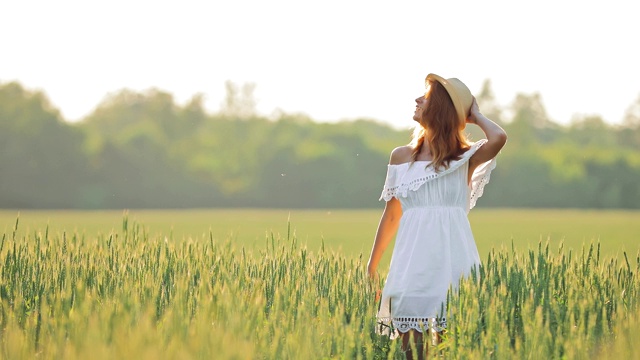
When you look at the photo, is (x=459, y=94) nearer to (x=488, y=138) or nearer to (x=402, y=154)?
(x=488, y=138)

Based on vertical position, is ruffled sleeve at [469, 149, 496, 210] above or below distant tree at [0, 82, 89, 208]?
below

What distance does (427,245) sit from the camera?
4.64 meters

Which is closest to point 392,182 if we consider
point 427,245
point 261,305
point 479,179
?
point 427,245

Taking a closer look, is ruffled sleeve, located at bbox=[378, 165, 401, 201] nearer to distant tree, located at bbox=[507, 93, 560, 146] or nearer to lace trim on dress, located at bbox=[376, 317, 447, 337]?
lace trim on dress, located at bbox=[376, 317, 447, 337]

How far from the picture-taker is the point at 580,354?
12.6 ft

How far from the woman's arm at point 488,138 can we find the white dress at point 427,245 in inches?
1.9

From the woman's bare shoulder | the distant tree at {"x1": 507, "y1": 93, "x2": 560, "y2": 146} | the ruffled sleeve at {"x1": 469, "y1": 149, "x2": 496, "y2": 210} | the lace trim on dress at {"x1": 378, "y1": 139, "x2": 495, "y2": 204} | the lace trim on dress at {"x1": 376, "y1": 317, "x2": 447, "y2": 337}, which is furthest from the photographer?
the distant tree at {"x1": 507, "y1": 93, "x2": 560, "y2": 146}

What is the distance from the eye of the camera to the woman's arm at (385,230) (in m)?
4.87

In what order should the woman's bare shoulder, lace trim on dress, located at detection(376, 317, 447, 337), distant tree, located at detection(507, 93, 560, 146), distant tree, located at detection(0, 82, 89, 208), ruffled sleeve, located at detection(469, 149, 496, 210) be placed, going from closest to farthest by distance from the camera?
1. lace trim on dress, located at detection(376, 317, 447, 337)
2. the woman's bare shoulder
3. ruffled sleeve, located at detection(469, 149, 496, 210)
4. distant tree, located at detection(0, 82, 89, 208)
5. distant tree, located at detection(507, 93, 560, 146)

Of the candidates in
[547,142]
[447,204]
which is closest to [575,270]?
[447,204]

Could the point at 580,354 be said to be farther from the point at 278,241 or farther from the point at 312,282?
the point at 278,241

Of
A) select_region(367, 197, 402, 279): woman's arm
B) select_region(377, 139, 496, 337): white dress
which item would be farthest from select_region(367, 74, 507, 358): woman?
select_region(367, 197, 402, 279): woman's arm

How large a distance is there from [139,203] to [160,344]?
145 feet

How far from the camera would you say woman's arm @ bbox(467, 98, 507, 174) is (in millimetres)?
4629
